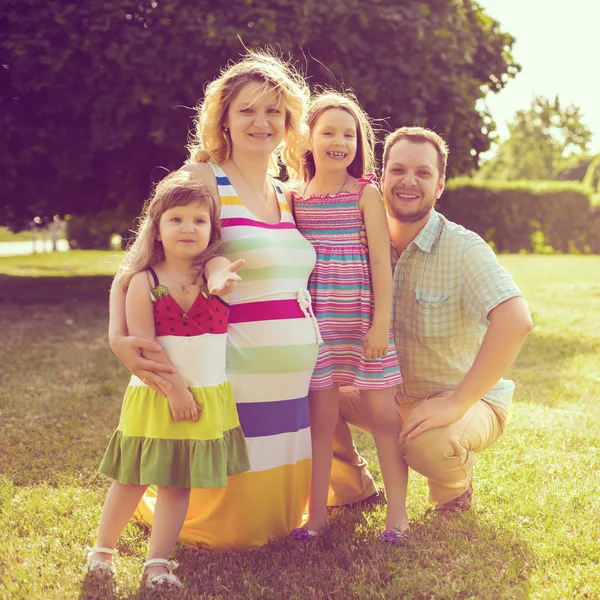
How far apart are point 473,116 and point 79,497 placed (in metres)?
6.68

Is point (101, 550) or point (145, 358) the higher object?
point (145, 358)

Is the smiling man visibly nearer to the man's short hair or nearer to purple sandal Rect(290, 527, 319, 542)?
the man's short hair

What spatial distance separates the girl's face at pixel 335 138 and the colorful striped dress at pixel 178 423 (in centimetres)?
81

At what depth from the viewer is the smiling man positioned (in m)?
2.96

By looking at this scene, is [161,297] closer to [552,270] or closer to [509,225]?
[552,270]

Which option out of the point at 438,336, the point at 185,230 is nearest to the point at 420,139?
the point at 438,336

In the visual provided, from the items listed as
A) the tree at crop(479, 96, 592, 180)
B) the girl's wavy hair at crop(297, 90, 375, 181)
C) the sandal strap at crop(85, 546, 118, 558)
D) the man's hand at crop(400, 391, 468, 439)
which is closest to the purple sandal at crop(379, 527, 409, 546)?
the man's hand at crop(400, 391, 468, 439)

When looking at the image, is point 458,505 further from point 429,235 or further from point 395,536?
point 429,235

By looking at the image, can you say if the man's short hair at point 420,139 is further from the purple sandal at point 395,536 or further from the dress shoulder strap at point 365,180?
the purple sandal at point 395,536

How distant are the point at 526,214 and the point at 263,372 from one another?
1887 centimetres

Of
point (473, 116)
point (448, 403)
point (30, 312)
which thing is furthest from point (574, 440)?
point (30, 312)

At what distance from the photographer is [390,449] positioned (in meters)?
3.06

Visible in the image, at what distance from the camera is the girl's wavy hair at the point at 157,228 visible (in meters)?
2.64

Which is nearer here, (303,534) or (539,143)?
(303,534)
